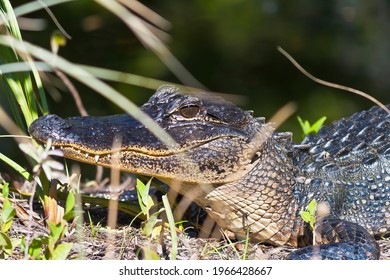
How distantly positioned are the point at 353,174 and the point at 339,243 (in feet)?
2.61

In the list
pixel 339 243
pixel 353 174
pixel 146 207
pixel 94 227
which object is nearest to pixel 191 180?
pixel 146 207

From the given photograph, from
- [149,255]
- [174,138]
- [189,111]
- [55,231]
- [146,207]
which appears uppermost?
[189,111]

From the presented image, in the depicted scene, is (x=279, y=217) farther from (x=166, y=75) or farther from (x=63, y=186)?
(x=166, y=75)

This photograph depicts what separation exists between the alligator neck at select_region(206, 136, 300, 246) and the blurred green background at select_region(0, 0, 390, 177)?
4.15 metres

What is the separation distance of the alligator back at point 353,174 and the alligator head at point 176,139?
407 mm

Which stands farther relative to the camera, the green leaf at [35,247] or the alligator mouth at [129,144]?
the alligator mouth at [129,144]

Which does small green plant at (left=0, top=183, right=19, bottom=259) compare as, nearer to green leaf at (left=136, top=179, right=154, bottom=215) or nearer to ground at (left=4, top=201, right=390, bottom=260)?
ground at (left=4, top=201, right=390, bottom=260)

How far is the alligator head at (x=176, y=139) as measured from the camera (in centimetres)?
396

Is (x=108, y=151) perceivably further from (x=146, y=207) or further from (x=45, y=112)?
(x=45, y=112)

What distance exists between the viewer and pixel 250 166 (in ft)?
14.5

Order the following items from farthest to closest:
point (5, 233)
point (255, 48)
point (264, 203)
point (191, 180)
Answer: point (255, 48)
point (264, 203)
point (191, 180)
point (5, 233)

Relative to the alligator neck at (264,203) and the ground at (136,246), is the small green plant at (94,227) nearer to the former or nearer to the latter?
the ground at (136,246)

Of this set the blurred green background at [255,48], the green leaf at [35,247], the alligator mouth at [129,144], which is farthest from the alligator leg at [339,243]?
the blurred green background at [255,48]
